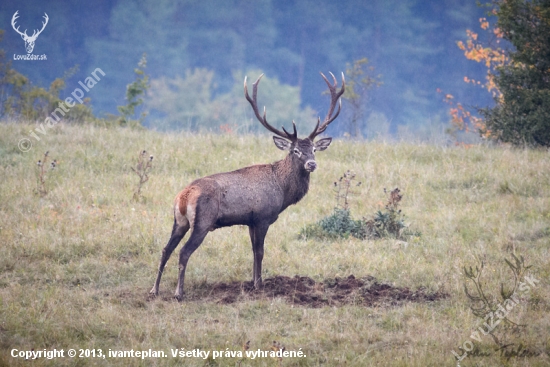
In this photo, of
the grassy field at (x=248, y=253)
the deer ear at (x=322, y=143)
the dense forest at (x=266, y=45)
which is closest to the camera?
the grassy field at (x=248, y=253)

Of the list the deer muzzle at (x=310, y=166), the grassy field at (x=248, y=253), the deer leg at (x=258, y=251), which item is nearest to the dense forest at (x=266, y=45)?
the grassy field at (x=248, y=253)

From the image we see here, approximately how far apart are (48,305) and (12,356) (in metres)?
1.25

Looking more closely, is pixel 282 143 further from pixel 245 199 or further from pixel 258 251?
pixel 258 251

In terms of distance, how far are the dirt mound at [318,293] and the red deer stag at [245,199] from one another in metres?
0.28

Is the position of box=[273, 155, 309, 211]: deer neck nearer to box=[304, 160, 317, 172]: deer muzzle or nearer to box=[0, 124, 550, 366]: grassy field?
box=[304, 160, 317, 172]: deer muzzle

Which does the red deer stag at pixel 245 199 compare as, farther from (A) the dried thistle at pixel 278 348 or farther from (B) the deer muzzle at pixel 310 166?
(A) the dried thistle at pixel 278 348

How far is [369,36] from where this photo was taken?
7644 cm

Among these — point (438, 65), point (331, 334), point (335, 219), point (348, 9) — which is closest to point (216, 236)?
point (335, 219)

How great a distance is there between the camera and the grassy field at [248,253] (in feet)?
21.9

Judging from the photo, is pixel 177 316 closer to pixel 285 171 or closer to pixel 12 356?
pixel 12 356

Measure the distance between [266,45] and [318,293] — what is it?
224 feet

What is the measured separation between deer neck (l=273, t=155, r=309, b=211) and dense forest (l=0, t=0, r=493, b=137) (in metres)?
49.8

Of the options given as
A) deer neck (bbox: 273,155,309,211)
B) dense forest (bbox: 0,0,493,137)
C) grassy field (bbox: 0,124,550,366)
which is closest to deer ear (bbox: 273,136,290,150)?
deer neck (bbox: 273,155,309,211)

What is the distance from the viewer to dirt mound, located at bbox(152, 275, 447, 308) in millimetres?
7980
